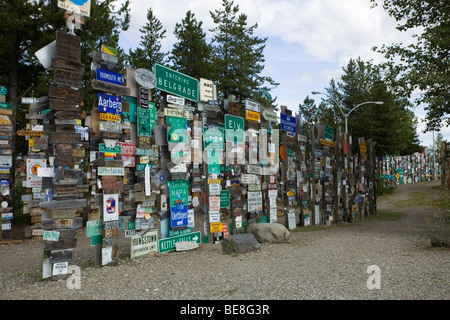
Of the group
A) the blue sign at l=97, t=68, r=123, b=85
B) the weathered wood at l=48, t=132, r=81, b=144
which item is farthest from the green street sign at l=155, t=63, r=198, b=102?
the weathered wood at l=48, t=132, r=81, b=144

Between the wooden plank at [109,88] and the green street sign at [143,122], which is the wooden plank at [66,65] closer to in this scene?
the wooden plank at [109,88]

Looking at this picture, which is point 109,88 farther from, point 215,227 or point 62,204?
point 215,227

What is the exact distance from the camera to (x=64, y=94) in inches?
254

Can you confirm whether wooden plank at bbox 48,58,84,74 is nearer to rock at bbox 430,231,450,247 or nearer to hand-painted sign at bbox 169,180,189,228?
hand-painted sign at bbox 169,180,189,228

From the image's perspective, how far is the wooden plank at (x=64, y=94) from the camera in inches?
248

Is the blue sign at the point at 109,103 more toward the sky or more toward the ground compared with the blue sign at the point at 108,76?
more toward the ground

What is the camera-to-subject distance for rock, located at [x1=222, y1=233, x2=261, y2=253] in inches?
320

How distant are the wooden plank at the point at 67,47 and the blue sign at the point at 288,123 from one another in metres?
7.11

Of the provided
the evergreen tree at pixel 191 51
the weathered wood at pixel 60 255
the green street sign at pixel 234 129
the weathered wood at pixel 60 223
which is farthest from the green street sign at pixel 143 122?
the evergreen tree at pixel 191 51

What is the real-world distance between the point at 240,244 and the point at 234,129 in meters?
3.43

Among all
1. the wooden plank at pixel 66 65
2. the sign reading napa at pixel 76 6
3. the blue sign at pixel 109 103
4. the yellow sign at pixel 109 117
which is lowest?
the yellow sign at pixel 109 117

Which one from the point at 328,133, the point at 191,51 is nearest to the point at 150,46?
the point at 191,51

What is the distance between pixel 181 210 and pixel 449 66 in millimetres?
10046

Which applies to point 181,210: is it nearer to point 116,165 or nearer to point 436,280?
point 116,165
